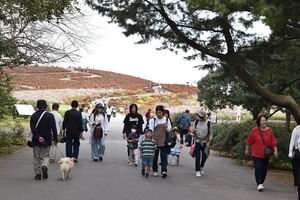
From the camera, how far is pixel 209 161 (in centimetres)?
1549

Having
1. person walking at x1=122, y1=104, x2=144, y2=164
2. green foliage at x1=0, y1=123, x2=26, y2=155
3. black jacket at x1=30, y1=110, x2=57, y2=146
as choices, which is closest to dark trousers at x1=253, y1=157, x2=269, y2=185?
person walking at x1=122, y1=104, x2=144, y2=164

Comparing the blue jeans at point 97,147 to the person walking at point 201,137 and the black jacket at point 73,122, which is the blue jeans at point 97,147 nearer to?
the black jacket at point 73,122

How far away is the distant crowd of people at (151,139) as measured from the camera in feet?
31.4

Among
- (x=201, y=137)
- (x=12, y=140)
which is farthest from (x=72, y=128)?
(x=12, y=140)

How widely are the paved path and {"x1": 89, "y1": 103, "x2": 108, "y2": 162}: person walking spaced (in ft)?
1.43

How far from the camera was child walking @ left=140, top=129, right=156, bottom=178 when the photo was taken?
1045 cm

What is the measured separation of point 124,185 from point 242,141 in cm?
653

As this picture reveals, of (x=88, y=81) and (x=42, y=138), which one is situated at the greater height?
(x=88, y=81)

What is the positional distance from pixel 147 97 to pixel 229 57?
7046 centimetres

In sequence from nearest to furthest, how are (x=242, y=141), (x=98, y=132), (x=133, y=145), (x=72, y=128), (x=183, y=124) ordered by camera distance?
(x=72, y=128)
(x=133, y=145)
(x=98, y=132)
(x=242, y=141)
(x=183, y=124)

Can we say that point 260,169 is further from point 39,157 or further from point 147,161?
point 39,157

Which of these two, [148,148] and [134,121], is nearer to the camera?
[148,148]

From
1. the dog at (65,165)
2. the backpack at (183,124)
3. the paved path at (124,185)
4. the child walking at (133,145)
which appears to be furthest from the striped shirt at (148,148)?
the backpack at (183,124)

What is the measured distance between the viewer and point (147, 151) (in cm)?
1046
